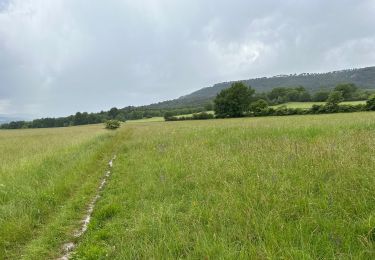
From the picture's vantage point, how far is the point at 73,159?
13.0 meters

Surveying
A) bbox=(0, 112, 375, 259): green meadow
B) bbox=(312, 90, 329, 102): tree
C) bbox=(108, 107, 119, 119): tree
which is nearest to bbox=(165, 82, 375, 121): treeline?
bbox=(312, 90, 329, 102): tree

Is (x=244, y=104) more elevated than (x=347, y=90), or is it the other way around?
(x=347, y=90)

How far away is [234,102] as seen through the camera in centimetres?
7562

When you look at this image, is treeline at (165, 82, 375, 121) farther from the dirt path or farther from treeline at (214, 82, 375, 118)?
the dirt path

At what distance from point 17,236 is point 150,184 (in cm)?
330

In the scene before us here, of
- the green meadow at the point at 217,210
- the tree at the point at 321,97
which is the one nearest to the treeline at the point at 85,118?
the tree at the point at 321,97

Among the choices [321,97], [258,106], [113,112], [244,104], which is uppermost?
[113,112]

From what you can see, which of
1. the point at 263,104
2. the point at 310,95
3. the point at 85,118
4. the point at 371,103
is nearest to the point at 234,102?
the point at 263,104

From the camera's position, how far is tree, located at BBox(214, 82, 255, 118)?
76.1m

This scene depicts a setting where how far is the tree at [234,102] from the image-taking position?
76125 millimetres

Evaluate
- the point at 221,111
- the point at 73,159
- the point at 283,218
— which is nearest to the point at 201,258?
the point at 283,218

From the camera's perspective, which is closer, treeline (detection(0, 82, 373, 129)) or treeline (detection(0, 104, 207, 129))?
treeline (detection(0, 82, 373, 129))

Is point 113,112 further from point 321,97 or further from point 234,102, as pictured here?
point 321,97

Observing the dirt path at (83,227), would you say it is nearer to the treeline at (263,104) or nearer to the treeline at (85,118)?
the treeline at (263,104)
